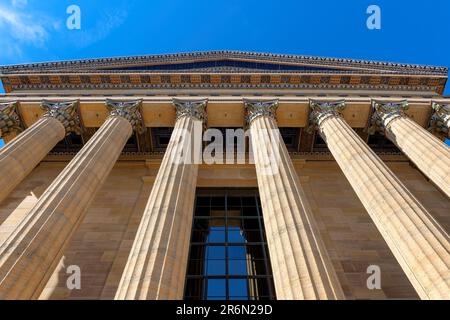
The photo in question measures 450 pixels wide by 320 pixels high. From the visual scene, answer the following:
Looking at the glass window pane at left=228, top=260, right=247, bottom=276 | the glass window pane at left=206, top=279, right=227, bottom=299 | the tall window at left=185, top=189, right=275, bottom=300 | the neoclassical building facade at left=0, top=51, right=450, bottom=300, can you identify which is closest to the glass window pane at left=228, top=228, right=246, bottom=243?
the tall window at left=185, top=189, right=275, bottom=300

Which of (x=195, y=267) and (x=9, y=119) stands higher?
(x=9, y=119)

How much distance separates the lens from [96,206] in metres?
20.2

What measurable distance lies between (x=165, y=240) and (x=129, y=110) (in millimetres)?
12457

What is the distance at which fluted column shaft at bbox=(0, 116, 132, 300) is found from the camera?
1000cm

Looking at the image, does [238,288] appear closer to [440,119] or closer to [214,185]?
[214,185]

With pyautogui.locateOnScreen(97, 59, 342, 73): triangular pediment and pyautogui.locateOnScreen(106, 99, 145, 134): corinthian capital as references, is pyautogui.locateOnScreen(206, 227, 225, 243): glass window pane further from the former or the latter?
pyautogui.locateOnScreen(97, 59, 342, 73): triangular pediment

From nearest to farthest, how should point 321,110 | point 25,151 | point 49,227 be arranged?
point 49,227
point 25,151
point 321,110

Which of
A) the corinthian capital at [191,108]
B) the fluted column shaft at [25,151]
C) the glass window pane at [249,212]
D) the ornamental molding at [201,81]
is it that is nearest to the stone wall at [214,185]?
the glass window pane at [249,212]

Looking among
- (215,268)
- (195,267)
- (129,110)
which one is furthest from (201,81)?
(215,268)

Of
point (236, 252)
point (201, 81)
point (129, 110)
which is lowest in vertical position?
point (236, 252)

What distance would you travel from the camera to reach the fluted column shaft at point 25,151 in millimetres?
14945

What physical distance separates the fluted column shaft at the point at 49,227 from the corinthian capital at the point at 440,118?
21.0m

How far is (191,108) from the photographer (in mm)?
21141
